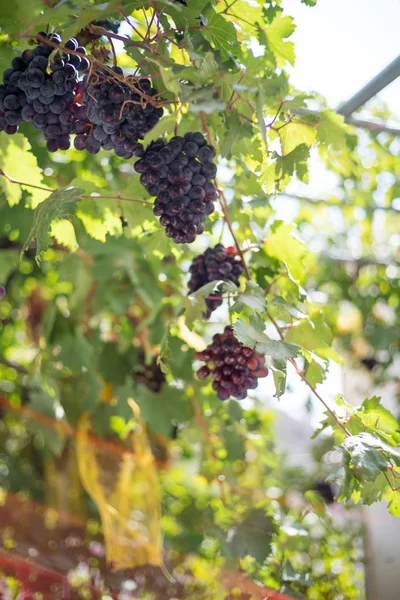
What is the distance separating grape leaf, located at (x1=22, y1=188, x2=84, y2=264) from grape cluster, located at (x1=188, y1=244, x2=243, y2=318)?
0.92ft

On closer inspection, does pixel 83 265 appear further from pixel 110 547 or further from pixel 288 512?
pixel 288 512

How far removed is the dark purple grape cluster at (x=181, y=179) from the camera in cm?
77

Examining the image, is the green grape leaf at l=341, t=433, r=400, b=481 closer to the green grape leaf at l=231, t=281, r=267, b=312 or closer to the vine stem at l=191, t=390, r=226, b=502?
the green grape leaf at l=231, t=281, r=267, b=312

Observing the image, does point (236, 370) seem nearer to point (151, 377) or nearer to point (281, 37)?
point (281, 37)

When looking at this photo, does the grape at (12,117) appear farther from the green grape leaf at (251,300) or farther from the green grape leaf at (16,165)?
the green grape leaf at (251,300)

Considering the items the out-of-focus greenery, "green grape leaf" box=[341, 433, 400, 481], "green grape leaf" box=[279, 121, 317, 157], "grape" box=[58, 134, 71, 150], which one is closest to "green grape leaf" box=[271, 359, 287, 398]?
the out-of-focus greenery

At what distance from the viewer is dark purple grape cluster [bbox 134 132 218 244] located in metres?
0.77

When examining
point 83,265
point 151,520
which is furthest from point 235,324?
point 151,520

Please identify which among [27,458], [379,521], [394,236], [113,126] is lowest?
[379,521]

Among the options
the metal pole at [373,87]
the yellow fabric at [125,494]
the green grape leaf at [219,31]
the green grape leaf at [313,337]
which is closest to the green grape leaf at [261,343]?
the green grape leaf at [313,337]

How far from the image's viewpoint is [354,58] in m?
1.20

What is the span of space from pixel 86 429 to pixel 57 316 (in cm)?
42

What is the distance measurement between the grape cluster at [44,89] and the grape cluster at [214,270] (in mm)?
329

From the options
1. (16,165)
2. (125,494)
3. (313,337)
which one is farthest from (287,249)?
(125,494)
